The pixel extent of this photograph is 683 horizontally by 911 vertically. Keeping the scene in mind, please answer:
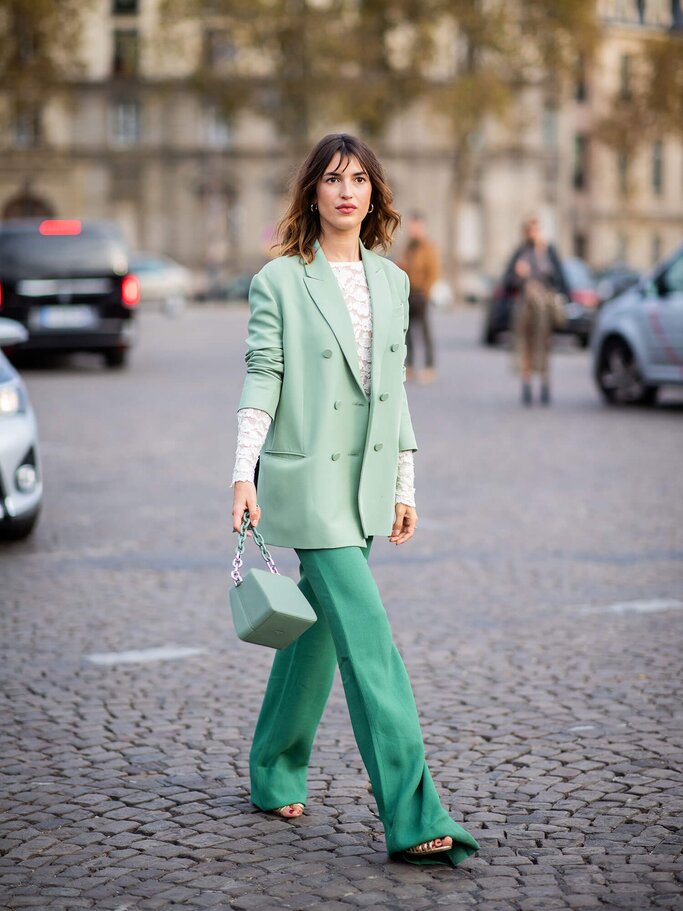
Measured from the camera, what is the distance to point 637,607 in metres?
7.35

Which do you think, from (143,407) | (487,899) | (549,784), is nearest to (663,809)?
(549,784)

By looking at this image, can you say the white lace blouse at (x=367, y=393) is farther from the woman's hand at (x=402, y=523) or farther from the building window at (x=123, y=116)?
the building window at (x=123, y=116)

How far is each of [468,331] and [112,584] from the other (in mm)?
27809

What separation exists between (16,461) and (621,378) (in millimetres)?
9820

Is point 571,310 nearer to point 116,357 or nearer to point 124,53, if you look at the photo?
point 116,357

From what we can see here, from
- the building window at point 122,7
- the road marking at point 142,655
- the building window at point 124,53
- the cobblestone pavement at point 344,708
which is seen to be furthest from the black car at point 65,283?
the building window at point 122,7

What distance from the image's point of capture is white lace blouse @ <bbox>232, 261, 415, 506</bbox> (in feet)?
13.4

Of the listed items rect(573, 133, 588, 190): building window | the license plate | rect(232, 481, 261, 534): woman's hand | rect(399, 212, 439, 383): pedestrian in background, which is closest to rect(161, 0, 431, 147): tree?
rect(573, 133, 588, 190): building window

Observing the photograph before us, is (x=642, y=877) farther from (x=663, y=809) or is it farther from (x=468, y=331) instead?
(x=468, y=331)

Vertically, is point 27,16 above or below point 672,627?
above

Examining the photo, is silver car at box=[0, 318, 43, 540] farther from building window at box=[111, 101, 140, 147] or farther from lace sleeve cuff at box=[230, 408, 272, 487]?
building window at box=[111, 101, 140, 147]

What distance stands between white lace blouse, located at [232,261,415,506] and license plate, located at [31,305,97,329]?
16.4 metres

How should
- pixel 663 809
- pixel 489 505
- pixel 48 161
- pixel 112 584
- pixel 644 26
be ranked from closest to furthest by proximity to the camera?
1. pixel 663 809
2. pixel 112 584
3. pixel 489 505
4. pixel 48 161
5. pixel 644 26

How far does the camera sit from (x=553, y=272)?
55.3 ft
